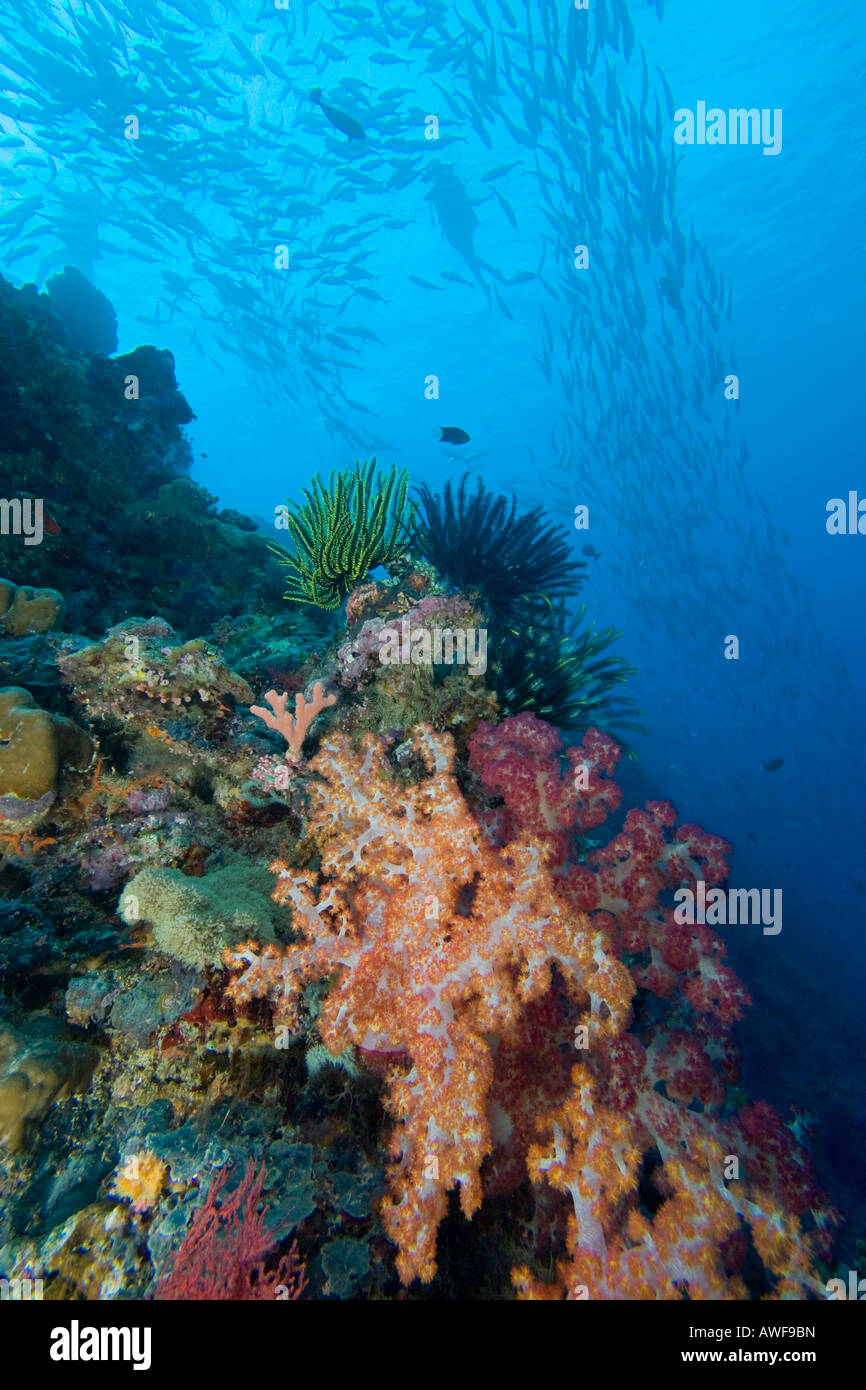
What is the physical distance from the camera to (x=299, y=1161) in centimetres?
244

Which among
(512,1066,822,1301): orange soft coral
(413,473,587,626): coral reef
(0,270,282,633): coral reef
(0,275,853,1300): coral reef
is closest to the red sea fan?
(0,275,853,1300): coral reef

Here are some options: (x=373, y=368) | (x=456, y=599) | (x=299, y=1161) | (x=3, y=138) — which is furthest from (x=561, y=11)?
(x=373, y=368)

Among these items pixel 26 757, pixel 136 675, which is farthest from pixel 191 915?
pixel 136 675

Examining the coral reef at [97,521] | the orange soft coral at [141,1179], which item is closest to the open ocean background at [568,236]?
the coral reef at [97,521]

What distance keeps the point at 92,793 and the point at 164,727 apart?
64 centimetres

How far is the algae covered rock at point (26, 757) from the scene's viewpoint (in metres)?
3.25

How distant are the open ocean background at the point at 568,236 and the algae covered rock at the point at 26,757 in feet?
16.0

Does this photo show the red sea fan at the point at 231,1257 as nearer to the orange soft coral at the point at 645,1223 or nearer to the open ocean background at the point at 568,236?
the orange soft coral at the point at 645,1223

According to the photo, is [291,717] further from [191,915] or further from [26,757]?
[26,757]

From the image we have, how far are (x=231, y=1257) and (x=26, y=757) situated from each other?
9.15ft

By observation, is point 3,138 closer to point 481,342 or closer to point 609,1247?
point 609,1247

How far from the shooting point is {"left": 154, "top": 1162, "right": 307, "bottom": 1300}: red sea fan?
202 centimetres

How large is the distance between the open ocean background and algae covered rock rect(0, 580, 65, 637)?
3.53 metres

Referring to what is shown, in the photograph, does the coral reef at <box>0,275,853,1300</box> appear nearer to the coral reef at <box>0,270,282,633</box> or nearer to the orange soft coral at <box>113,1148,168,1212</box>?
the orange soft coral at <box>113,1148,168,1212</box>
